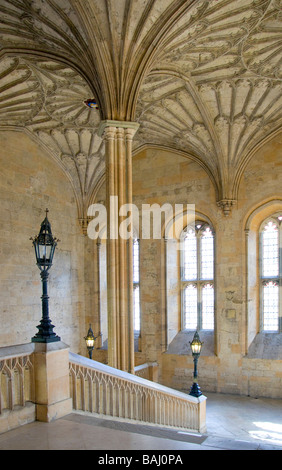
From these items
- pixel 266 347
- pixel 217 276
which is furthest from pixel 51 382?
pixel 266 347

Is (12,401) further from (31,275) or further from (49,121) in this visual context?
(49,121)

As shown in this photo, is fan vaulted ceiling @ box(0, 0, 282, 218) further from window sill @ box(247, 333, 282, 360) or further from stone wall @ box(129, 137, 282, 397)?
window sill @ box(247, 333, 282, 360)

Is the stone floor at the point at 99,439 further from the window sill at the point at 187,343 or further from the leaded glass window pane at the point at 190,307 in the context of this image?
the leaded glass window pane at the point at 190,307

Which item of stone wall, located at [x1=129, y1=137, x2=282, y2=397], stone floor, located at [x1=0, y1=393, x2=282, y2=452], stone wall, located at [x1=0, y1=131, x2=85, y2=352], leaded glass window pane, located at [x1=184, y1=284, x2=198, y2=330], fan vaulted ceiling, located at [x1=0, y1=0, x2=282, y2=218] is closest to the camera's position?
stone floor, located at [x1=0, y1=393, x2=282, y2=452]

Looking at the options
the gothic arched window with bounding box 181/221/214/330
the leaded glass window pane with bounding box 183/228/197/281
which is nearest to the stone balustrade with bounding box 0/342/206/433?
the gothic arched window with bounding box 181/221/214/330

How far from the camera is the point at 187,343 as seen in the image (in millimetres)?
14914

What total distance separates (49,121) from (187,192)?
5.46 m

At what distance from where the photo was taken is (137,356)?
605 inches

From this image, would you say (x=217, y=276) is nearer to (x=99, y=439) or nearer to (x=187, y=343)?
(x=187, y=343)

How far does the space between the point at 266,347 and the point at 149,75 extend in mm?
9403

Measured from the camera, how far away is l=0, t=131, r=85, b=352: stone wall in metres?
13.1

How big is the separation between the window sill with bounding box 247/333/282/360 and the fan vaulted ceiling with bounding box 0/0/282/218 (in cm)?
477

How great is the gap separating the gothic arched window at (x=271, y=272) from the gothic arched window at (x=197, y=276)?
1841 mm
